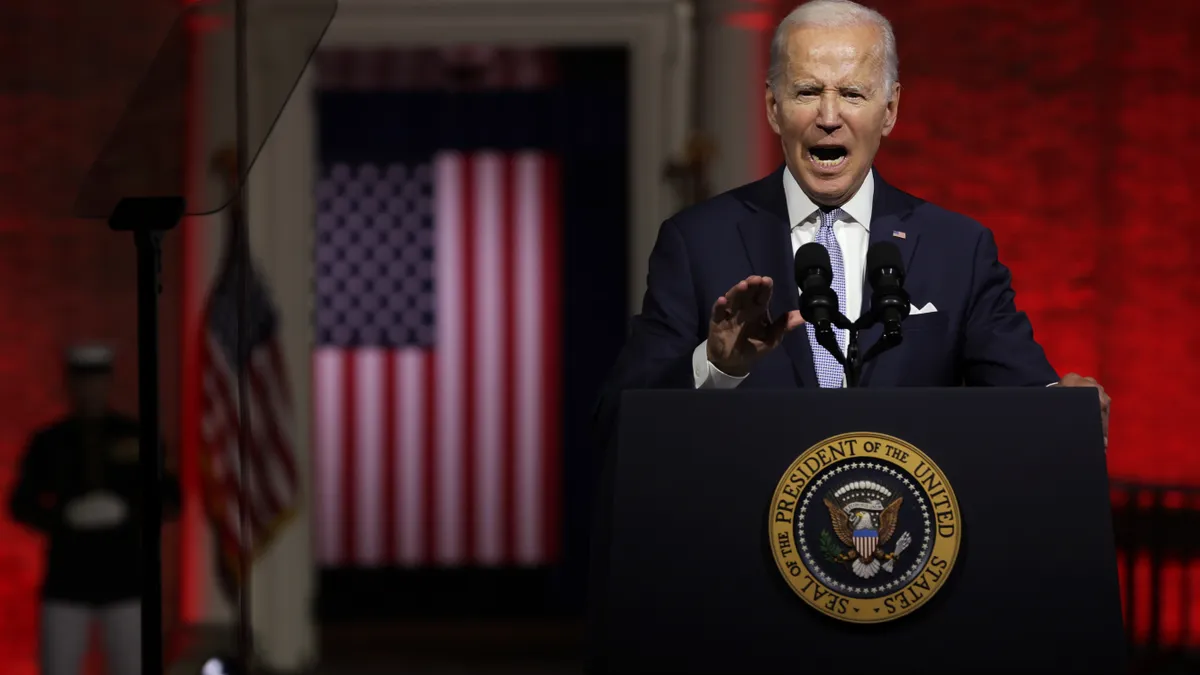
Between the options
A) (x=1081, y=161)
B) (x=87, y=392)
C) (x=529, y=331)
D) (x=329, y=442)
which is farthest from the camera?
(x=329, y=442)

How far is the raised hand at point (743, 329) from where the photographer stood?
1438 mm

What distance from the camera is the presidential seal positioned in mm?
1390

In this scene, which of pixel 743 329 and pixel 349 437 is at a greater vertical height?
pixel 743 329

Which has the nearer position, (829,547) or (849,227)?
(829,547)

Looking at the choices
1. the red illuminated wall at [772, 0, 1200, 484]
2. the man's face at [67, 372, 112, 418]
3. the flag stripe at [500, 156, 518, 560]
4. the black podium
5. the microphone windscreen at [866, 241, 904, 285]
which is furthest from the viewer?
the flag stripe at [500, 156, 518, 560]

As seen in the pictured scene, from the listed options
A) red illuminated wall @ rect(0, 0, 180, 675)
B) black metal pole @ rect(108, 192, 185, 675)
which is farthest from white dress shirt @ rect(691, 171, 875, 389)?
red illuminated wall @ rect(0, 0, 180, 675)

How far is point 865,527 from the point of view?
4.59 ft

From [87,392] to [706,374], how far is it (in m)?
3.25

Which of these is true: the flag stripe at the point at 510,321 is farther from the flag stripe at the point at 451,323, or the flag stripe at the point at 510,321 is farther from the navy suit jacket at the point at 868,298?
the navy suit jacket at the point at 868,298

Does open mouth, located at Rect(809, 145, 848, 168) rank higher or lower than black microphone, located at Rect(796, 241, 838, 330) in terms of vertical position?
higher

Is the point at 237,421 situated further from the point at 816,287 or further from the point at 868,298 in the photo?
the point at 816,287

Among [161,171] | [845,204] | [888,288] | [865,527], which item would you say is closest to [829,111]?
[845,204]

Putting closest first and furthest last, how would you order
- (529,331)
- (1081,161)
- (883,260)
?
1. (883,260)
2. (1081,161)
3. (529,331)

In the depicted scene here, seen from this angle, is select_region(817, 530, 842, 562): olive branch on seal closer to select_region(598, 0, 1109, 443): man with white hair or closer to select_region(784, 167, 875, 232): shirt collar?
select_region(598, 0, 1109, 443): man with white hair
